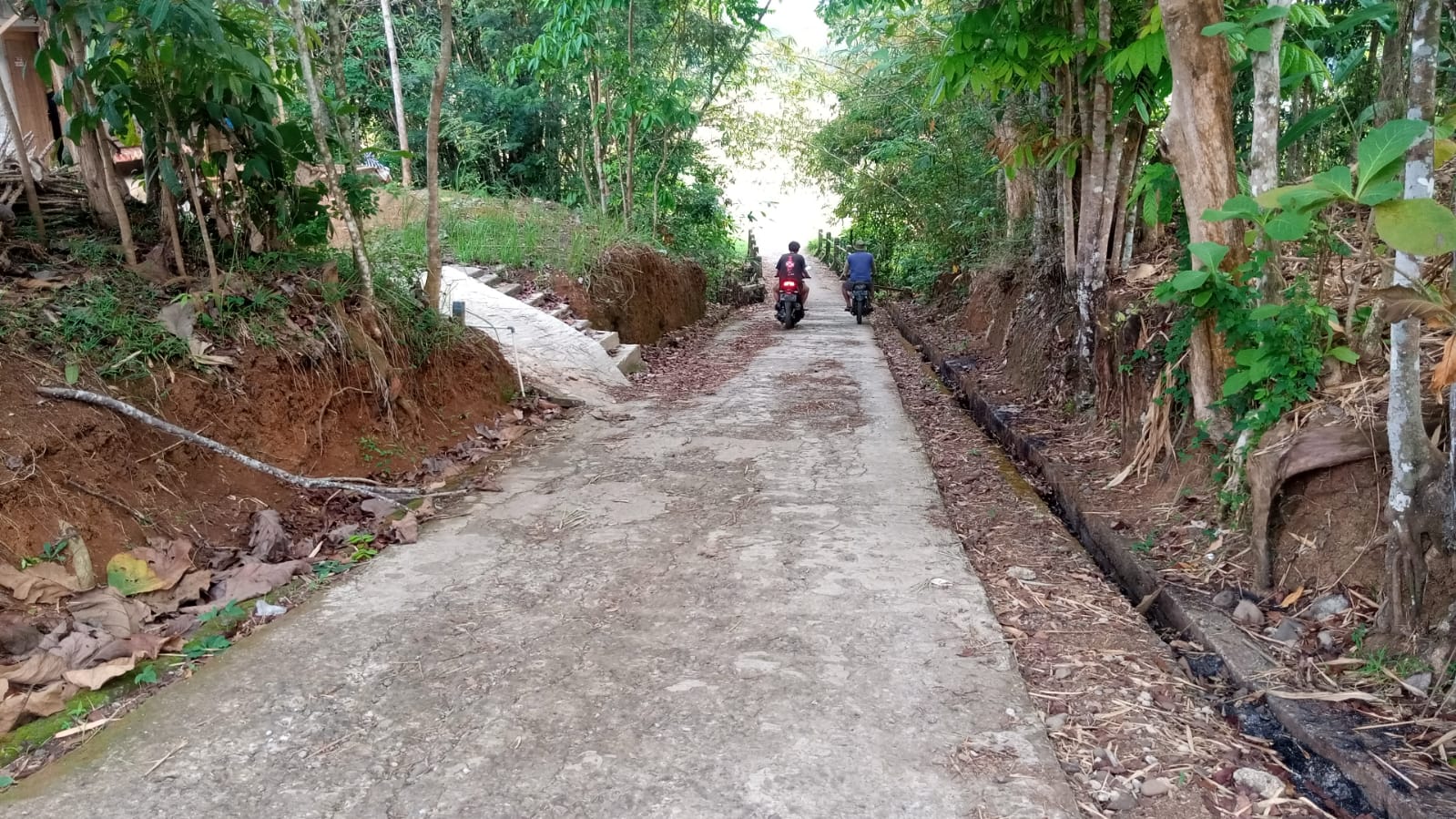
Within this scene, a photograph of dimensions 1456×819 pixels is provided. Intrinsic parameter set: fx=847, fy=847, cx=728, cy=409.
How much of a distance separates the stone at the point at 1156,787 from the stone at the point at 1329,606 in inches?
41.9

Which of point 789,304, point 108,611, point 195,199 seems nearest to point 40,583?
point 108,611

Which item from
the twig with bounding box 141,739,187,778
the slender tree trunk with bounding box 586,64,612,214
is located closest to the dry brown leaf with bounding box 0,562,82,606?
the twig with bounding box 141,739,187,778

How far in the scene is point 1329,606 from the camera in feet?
9.53

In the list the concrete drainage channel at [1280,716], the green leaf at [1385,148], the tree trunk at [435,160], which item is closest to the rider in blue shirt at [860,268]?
the tree trunk at [435,160]

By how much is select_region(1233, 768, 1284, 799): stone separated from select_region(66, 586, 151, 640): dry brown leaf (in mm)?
3566

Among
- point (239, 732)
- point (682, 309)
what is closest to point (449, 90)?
point (682, 309)

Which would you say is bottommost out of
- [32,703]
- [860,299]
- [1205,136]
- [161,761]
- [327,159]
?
[161,761]

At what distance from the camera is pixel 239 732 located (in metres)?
2.50

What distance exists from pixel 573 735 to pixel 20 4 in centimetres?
511

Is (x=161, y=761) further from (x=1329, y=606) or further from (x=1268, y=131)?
(x=1268, y=131)

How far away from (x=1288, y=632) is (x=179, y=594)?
13.3ft

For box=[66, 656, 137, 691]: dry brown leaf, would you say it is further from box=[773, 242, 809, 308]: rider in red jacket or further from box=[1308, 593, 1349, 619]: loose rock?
box=[773, 242, 809, 308]: rider in red jacket

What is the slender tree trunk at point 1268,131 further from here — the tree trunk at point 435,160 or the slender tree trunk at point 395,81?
the slender tree trunk at point 395,81

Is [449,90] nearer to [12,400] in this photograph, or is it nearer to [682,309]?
[682,309]
